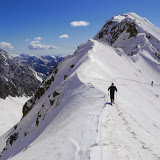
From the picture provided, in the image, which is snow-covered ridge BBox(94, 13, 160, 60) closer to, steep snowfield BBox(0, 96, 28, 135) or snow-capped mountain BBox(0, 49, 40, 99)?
steep snowfield BBox(0, 96, 28, 135)

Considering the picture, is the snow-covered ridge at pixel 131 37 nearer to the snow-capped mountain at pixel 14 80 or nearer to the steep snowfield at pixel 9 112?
the steep snowfield at pixel 9 112

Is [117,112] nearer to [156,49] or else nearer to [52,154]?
[52,154]

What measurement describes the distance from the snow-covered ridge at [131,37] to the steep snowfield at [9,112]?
60.3 meters

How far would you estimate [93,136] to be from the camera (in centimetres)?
841

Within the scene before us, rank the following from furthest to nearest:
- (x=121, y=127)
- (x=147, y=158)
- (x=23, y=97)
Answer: (x=23, y=97), (x=121, y=127), (x=147, y=158)

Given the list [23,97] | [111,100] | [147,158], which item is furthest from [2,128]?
[147,158]

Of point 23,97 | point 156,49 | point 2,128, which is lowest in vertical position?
point 2,128

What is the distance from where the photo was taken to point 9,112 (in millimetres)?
81000

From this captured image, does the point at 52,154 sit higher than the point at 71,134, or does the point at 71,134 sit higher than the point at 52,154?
the point at 71,134

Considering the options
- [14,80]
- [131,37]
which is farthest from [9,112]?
[131,37]

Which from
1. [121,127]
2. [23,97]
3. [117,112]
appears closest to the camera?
[121,127]

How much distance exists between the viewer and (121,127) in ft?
32.2

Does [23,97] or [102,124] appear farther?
[23,97]

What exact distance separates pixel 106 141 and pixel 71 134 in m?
2.31
